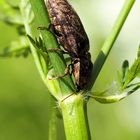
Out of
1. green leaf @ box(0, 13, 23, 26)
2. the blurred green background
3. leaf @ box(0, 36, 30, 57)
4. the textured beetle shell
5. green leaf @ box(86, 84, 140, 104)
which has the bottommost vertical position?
the blurred green background

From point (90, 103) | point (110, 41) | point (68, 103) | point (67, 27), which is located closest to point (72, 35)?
point (67, 27)

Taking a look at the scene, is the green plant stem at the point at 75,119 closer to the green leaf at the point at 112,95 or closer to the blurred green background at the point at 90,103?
the green leaf at the point at 112,95

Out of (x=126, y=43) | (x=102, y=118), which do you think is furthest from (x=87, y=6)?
(x=102, y=118)

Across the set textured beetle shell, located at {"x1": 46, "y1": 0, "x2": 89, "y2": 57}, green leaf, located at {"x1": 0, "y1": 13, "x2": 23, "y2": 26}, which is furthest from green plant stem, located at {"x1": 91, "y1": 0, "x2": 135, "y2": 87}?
green leaf, located at {"x1": 0, "y1": 13, "x2": 23, "y2": 26}

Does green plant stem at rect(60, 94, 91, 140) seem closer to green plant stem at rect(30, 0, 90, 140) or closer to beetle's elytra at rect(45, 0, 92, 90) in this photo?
green plant stem at rect(30, 0, 90, 140)

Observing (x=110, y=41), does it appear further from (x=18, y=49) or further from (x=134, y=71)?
(x=18, y=49)

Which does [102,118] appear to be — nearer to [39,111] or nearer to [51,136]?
[39,111]
